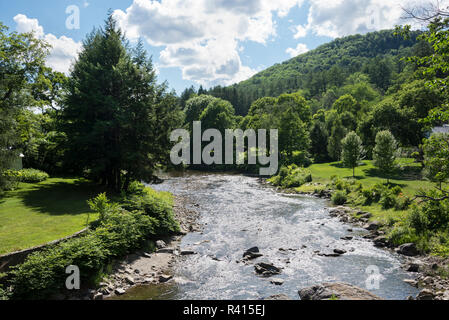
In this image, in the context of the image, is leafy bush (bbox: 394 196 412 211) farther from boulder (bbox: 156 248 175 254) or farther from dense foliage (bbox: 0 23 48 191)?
dense foliage (bbox: 0 23 48 191)

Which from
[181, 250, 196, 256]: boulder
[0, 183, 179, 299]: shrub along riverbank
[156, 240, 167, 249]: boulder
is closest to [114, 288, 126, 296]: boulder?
[0, 183, 179, 299]: shrub along riverbank

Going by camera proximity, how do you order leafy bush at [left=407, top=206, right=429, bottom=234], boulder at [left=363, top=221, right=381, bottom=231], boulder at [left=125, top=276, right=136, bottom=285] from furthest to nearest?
boulder at [left=363, top=221, right=381, bottom=231] < leafy bush at [left=407, top=206, right=429, bottom=234] < boulder at [left=125, top=276, right=136, bottom=285]

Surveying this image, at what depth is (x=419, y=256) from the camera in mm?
15859

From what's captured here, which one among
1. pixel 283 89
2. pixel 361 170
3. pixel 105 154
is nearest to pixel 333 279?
pixel 105 154

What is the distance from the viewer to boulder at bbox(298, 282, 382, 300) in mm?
10828

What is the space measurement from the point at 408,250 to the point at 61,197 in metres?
22.6

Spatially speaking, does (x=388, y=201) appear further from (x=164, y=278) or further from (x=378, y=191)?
(x=164, y=278)

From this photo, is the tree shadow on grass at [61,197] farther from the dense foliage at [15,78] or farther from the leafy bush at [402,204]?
the leafy bush at [402,204]

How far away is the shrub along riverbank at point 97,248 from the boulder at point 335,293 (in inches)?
342

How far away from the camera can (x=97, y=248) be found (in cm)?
1288

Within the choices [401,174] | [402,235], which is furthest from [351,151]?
[402,235]

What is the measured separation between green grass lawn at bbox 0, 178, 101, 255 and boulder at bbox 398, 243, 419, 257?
56.7 feet

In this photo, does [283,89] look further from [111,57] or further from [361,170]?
[111,57]
